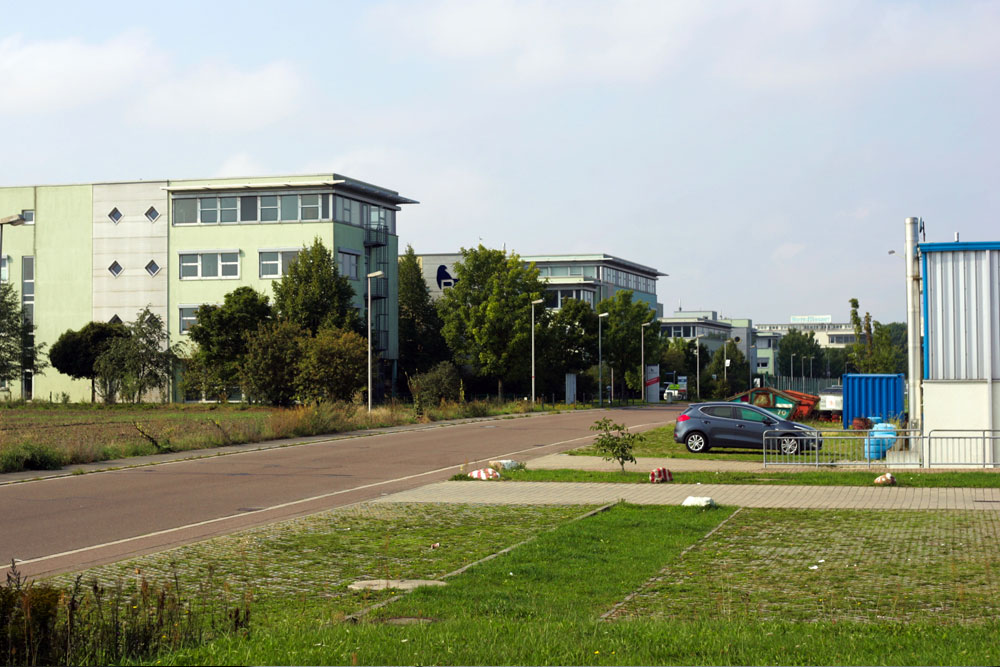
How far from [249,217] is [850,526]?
61.6 metres

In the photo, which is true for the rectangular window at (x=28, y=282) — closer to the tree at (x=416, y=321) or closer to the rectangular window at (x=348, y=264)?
the rectangular window at (x=348, y=264)

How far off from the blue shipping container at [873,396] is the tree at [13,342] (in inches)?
2073

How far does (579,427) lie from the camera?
43.7m

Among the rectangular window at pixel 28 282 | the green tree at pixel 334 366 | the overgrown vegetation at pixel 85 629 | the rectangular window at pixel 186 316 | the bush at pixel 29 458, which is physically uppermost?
the rectangular window at pixel 28 282

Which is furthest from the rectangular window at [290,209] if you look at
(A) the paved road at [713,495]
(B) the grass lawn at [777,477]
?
(A) the paved road at [713,495]

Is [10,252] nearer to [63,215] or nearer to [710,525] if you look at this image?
[63,215]

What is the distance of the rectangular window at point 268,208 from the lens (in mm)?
69938

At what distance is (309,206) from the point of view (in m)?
69.2

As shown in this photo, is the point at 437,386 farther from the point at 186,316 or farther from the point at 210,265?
the point at 186,316

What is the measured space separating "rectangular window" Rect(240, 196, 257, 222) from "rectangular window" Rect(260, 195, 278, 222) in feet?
1.68

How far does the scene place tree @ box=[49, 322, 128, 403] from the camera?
220 ft

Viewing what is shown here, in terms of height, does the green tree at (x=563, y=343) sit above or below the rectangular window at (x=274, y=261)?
below

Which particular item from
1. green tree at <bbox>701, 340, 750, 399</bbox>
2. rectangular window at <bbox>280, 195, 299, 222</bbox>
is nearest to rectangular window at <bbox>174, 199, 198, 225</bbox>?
rectangular window at <bbox>280, 195, 299, 222</bbox>

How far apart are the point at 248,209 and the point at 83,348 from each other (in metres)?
14.1
